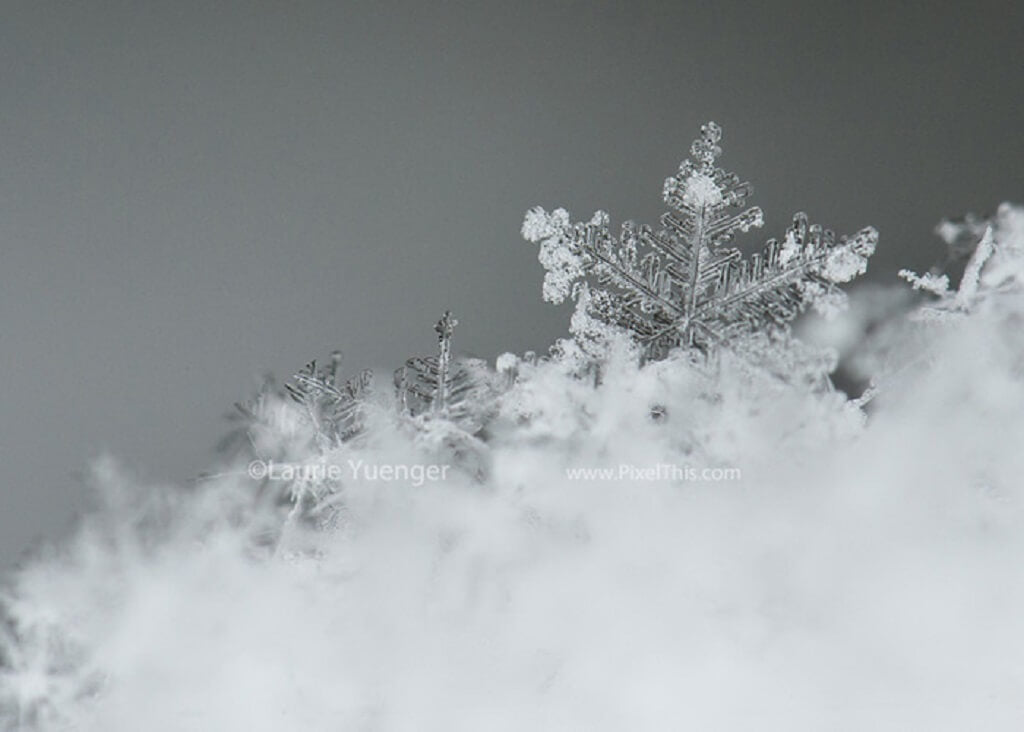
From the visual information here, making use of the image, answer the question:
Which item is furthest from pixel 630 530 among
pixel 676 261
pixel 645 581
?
pixel 676 261

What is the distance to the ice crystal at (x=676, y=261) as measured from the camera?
0.63 meters

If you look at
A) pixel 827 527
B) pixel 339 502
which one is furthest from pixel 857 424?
pixel 339 502

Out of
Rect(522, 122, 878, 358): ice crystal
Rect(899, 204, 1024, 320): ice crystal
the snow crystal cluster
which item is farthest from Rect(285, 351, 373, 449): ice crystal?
Rect(899, 204, 1024, 320): ice crystal

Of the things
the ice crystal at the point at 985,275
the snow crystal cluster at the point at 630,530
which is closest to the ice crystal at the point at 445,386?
the snow crystal cluster at the point at 630,530

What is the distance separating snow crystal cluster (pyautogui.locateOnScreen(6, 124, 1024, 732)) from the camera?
571 mm

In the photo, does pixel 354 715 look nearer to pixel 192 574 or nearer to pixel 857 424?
pixel 192 574

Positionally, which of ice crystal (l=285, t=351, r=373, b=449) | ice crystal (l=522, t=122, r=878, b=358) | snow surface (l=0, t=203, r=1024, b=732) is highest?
ice crystal (l=522, t=122, r=878, b=358)

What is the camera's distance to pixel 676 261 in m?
0.64

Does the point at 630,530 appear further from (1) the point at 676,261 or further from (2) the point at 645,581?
(1) the point at 676,261

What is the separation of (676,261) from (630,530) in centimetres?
16

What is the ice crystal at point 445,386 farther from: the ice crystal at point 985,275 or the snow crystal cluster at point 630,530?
the ice crystal at point 985,275

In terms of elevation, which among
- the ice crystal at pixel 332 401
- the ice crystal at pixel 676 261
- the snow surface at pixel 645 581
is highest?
the ice crystal at pixel 676 261

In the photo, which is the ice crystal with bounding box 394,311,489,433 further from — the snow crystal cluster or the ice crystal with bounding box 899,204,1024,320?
the ice crystal with bounding box 899,204,1024,320

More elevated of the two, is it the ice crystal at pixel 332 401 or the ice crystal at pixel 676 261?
the ice crystal at pixel 676 261
